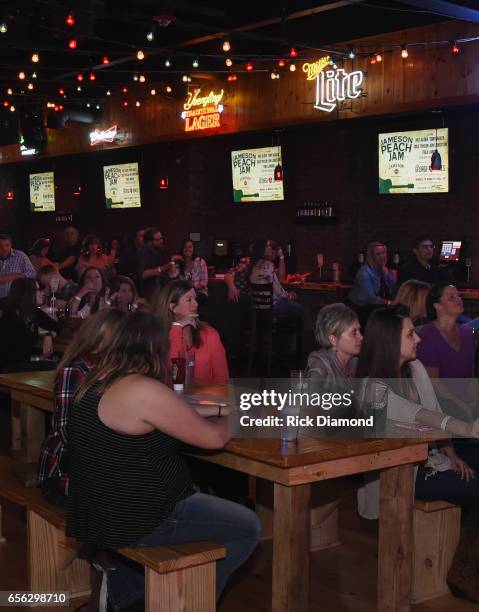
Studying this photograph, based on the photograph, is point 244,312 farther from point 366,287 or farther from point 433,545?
point 433,545

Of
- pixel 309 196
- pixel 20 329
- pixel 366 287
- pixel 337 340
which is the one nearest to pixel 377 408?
pixel 337 340

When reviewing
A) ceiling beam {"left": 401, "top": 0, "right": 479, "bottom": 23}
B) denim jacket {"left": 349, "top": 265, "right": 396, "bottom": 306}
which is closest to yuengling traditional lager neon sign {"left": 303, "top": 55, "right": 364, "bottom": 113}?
ceiling beam {"left": 401, "top": 0, "right": 479, "bottom": 23}

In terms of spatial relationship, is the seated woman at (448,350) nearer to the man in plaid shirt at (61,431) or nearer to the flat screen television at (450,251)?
the man in plaid shirt at (61,431)

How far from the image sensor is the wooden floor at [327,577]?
3.85m

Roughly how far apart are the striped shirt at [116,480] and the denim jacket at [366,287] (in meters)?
5.80

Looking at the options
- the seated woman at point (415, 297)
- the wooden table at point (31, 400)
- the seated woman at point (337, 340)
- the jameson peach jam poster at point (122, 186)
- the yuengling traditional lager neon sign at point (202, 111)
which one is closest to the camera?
the seated woman at point (337, 340)

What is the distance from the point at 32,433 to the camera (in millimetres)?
5000

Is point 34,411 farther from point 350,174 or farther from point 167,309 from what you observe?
point 350,174

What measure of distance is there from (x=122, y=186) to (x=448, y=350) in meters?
10.1

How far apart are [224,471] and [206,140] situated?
8.54 metres

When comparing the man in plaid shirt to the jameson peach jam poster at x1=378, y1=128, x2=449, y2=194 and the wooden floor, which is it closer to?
the wooden floor

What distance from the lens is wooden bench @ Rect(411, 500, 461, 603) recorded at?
A: 12.8 feet

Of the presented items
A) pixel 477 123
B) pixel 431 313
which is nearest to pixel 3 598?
pixel 431 313

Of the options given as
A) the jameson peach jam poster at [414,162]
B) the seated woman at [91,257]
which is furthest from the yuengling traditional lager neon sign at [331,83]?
the seated woman at [91,257]
